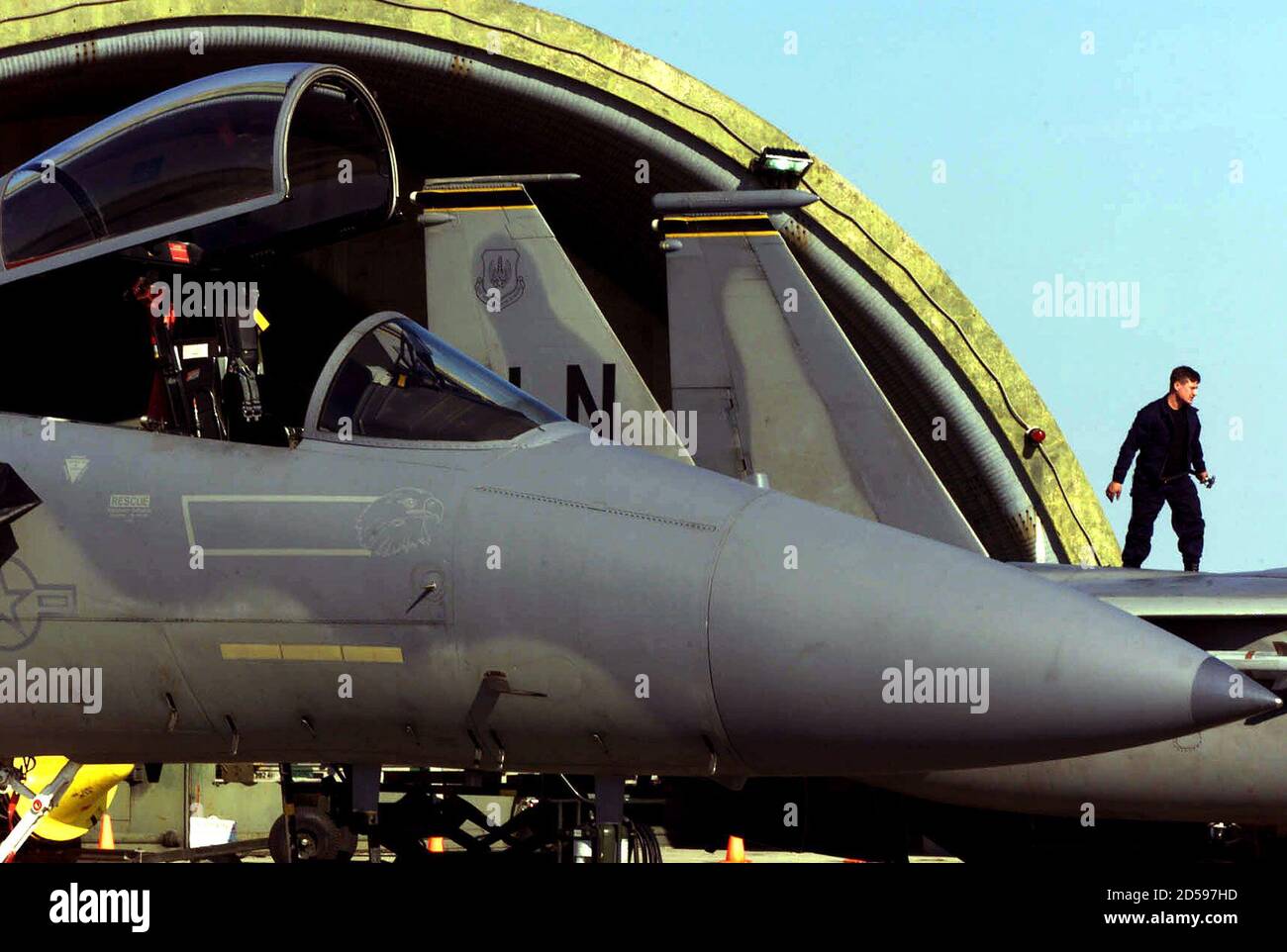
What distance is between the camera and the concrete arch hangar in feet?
45.0

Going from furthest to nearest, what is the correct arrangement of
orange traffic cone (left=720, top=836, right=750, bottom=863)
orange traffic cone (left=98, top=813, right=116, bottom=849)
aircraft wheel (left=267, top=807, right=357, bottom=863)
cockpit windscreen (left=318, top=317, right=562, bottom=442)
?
orange traffic cone (left=98, top=813, right=116, bottom=849) → orange traffic cone (left=720, top=836, right=750, bottom=863) → aircraft wheel (left=267, top=807, right=357, bottom=863) → cockpit windscreen (left=318, top=317, right=562, bottom=442)

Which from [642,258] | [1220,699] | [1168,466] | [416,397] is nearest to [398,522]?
[416,397]

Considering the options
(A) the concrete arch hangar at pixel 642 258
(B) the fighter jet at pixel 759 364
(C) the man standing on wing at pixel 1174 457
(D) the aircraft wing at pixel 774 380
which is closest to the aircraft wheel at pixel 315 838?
(A) the concrete arch hangar at pixel 642 258

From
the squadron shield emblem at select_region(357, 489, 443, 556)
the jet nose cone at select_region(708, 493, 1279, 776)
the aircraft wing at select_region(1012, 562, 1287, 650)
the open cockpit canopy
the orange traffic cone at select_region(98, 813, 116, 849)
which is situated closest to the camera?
the jet nose cone at select_region(708, 493, 1279, 776)

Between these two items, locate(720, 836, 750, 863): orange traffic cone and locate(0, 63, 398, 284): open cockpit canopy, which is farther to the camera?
locate(720, 836, 750, 863): orange traffic cone

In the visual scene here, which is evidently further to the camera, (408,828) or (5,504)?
(408,828)

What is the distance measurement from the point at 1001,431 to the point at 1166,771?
9482 millimetres

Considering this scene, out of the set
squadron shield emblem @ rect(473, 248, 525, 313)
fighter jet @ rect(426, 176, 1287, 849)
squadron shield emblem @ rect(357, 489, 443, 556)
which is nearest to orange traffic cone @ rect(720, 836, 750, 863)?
fighter jet @ rect(426, 176, 1287, 849)

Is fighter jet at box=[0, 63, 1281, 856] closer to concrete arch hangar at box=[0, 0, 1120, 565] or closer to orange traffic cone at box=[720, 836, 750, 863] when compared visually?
concrete arch hangar at box=[0, 0, 1120, 565]

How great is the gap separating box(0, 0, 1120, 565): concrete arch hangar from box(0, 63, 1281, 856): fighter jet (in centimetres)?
736

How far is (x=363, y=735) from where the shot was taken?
5.14 meters

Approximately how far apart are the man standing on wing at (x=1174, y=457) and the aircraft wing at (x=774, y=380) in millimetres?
1395
